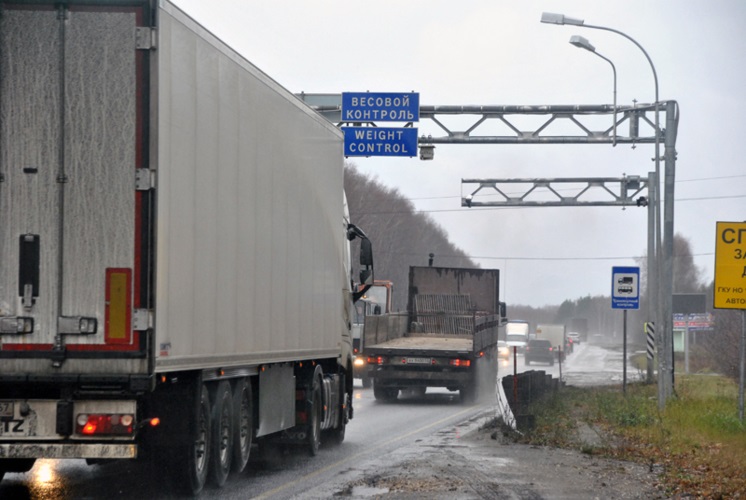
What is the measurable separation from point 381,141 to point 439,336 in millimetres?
5576

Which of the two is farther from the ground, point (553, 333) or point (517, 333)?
point (517, 333)

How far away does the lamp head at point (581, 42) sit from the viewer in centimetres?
2653

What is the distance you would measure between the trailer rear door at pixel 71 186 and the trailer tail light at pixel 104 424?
40 centimetres

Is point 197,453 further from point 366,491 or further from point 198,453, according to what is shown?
point 366,491

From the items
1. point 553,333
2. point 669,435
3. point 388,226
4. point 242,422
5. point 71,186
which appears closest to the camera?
point 71,186

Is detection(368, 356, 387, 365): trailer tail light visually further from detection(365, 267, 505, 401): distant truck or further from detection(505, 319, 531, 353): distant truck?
detection(505, 319, 531, 353): distant truck

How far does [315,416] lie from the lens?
Answer: 15.2 metres

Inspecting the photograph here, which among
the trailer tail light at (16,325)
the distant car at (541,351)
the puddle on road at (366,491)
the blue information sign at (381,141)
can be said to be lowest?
the distant car at (541,351)

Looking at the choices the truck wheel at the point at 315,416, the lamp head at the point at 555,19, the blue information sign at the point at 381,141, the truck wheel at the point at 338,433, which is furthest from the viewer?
the blue information sign at the point at 381,141

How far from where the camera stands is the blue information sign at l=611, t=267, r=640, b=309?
28688mm

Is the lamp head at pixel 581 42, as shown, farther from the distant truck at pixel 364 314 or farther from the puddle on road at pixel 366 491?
the puddle on road at pixel 366 491

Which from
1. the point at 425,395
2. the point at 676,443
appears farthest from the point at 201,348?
the point at 425,395

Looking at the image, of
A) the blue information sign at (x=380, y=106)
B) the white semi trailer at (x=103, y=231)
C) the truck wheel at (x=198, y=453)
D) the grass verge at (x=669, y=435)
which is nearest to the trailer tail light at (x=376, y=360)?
the grass verge at (x=669, y=435)

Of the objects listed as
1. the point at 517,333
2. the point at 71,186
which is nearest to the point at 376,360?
the point at 71,186
